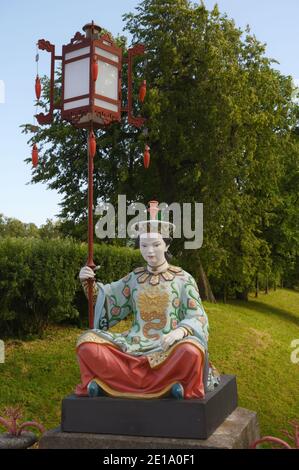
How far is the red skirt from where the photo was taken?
214 inches

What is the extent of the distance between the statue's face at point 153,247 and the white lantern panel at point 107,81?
1.73 metres

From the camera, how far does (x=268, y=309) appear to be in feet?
82.1

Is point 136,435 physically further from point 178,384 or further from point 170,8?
point 170,8

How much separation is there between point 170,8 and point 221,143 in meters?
4.78

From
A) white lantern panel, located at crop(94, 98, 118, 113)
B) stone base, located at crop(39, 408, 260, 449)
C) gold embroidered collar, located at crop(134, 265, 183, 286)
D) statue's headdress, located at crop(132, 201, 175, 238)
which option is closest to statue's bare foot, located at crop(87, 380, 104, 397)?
stone base, located at crop(39, 408, 260, 449)

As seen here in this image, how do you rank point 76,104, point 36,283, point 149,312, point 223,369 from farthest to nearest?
point 223,369 → point 36,283 → point 76,104 → point 149,312

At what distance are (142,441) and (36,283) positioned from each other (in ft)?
18.6

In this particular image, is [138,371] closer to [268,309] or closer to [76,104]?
[76,104]

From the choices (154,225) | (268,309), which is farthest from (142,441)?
(268,309)

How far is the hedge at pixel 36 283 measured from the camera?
408 inches

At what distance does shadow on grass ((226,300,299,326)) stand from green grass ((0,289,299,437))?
4770 millimetres

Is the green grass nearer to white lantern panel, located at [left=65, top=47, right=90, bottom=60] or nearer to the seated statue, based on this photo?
the seated statue

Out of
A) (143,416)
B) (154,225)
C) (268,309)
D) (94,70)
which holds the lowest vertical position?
(268,309)
